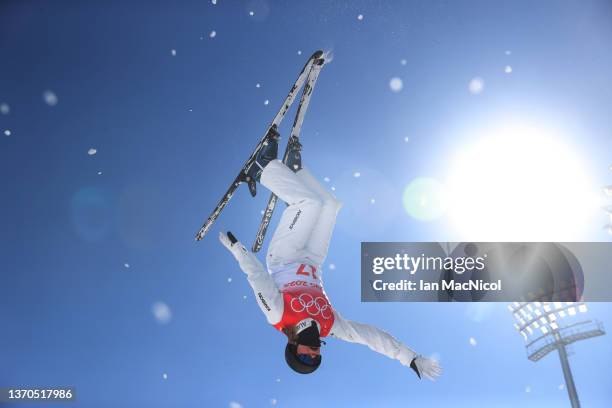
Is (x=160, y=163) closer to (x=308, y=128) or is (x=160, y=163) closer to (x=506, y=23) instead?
(x=308, y=128)

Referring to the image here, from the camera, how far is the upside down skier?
2.75 meters

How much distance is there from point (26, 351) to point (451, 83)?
154 inches

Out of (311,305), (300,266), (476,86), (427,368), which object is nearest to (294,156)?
(300,266)

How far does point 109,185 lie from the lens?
440 centimetres

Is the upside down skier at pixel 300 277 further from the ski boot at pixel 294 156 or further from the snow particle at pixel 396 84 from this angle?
the snow particle at pixel 396 84

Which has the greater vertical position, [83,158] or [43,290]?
[83,158]

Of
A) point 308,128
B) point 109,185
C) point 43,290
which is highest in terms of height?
point 308,128

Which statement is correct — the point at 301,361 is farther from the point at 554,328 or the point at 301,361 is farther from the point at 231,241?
the point at 554,328

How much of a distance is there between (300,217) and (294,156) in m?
0.49

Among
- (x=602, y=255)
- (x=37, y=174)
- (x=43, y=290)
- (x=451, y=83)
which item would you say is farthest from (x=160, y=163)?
(x=602, y=255)

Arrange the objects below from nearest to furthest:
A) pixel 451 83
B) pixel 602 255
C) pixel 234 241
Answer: pixel 234 241
pixel 602 255
pixel 451 83

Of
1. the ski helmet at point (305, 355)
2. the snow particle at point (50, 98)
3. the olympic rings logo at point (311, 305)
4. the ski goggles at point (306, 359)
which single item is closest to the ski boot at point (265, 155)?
the olympic rings logo at point (311, 305)

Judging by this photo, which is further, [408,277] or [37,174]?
[37,174]

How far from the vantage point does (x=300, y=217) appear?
291 centimetres
